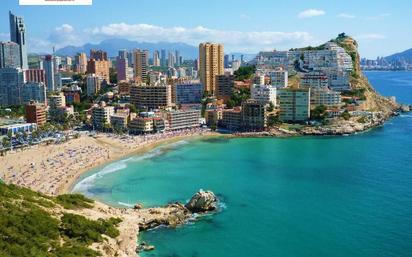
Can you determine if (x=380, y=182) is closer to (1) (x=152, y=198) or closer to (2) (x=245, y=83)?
(1) (x=152, y=198)

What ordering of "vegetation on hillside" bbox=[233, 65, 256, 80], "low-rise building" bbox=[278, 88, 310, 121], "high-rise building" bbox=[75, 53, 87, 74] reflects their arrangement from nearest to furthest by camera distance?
"low-rise building" bbox=[278, 88, 310, 121] → "vegetation on hillside" bbox=[233, 65, 256, 80] → "high-rise building" bbox=[75, 53, 87, 74]

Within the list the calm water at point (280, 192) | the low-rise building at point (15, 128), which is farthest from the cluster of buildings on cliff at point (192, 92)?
the calm water at point (280, 192)

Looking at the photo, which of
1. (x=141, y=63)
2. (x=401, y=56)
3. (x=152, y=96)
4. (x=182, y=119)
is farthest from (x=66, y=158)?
(x=401, y=56)

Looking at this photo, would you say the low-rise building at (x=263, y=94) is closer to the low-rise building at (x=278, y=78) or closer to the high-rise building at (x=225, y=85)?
the high-rise building at (x=225, y=85)

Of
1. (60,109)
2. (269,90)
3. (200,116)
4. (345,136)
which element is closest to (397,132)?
(345,136)

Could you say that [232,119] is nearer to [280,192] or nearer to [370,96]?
[370,96]

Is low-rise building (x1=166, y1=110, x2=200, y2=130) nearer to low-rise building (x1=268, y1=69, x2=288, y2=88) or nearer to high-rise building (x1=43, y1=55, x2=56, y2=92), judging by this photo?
low-rise building (x1=268, y1=69, x2=288, y2=88)

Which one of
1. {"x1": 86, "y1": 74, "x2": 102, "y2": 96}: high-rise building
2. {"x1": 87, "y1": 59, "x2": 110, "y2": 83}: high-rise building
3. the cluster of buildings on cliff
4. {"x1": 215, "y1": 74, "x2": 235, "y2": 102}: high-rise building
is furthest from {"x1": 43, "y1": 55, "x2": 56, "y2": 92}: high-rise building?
{"x1": 215, "y1": 74, "x2": 235, "y2": 102}: high-rise building

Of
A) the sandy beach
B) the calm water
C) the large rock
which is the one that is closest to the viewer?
the calm water
